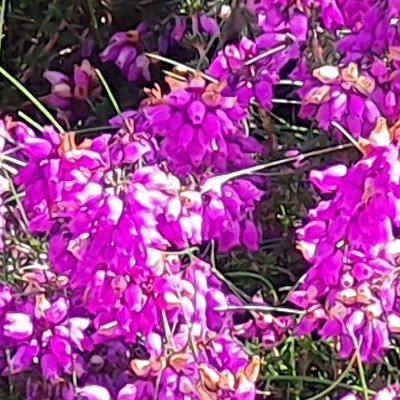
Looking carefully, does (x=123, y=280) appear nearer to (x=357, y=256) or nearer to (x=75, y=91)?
(x=357, y=256)

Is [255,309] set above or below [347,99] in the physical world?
below

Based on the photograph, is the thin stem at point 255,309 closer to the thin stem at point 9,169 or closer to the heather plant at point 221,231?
the heather plant at point 221,231

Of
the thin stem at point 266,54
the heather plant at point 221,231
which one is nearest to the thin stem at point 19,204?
the heather plant at point 221,231

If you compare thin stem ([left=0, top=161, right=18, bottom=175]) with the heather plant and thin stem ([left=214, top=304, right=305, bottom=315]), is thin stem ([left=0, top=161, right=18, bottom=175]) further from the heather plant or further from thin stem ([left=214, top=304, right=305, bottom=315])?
thin stem ([left=214, top=304, right=305, bottom=315])

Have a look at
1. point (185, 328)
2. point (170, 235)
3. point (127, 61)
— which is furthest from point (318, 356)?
point (127, 61)

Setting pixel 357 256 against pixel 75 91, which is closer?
pixel 357 256

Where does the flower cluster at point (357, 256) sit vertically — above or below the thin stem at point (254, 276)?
above

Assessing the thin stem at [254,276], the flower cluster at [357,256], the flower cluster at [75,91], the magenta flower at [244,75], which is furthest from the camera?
the flower cluster at [75,91]

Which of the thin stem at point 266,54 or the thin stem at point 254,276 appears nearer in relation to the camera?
the thin stem at point 266,54

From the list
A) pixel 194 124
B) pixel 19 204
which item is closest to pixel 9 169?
pixel 19 204

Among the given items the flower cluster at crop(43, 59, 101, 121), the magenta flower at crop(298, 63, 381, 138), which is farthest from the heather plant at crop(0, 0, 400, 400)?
the flower cluster at crop(43, 59, 101, 121)

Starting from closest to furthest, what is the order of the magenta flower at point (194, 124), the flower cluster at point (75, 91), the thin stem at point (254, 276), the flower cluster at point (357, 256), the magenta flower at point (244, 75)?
the flower cluster at point (357, 256)
the magenta flower at point (194, 124)
the magenta flower at point (244, 75)
the thin stem at point (254, 276)
the flower cluster at point (75, 91)
